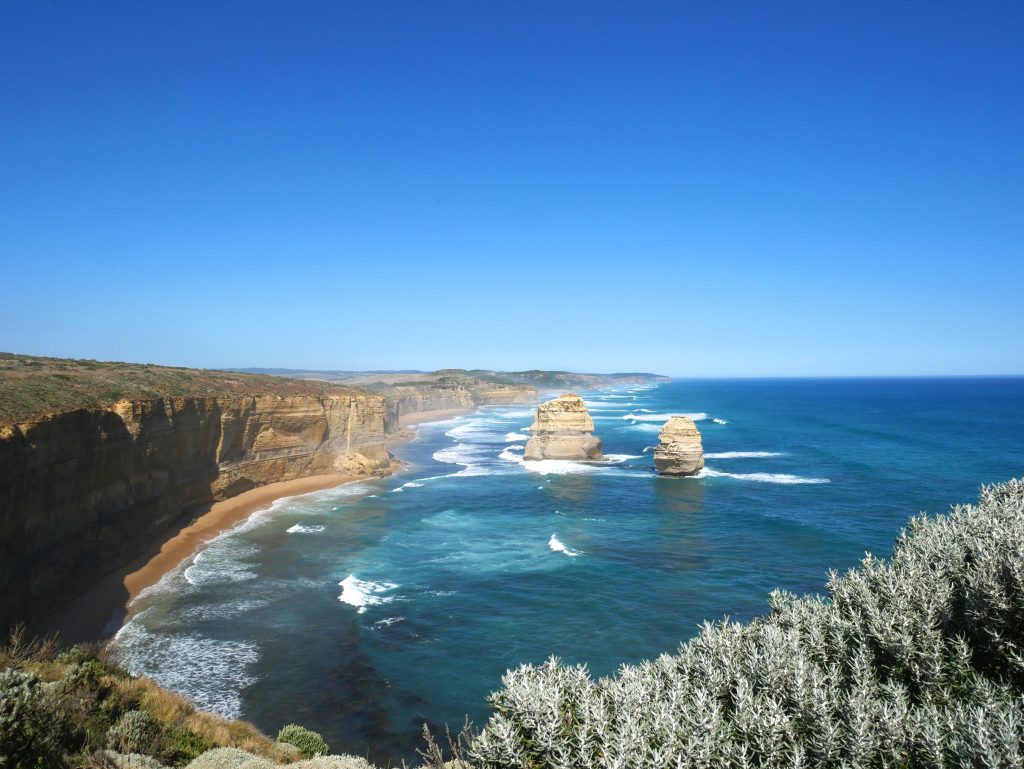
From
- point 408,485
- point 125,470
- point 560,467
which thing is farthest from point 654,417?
point 125,470

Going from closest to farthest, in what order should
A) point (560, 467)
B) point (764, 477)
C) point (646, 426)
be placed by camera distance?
1. point (764, 477)
2. point (560, 467)
3. point (646, 426)

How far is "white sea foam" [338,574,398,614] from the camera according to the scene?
81.3 feet

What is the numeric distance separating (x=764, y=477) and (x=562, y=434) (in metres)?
19.0

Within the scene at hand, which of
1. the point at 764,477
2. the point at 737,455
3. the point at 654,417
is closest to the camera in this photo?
the point at 764,477

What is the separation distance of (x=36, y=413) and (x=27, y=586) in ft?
21.3

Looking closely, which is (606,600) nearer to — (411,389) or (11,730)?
(11,730)

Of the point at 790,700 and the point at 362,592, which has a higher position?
the point at 790,700

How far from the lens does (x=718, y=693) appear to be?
8.31 metres

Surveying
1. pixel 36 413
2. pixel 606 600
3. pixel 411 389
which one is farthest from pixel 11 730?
pixel 411 389

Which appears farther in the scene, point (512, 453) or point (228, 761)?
point (512, 453)

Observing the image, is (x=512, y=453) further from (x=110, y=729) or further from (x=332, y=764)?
(x=110, y=729)

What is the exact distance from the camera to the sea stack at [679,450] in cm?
4931

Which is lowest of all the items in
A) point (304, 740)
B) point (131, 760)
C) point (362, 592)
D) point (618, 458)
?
point (362, 592)

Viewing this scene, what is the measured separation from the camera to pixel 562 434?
191 feet
